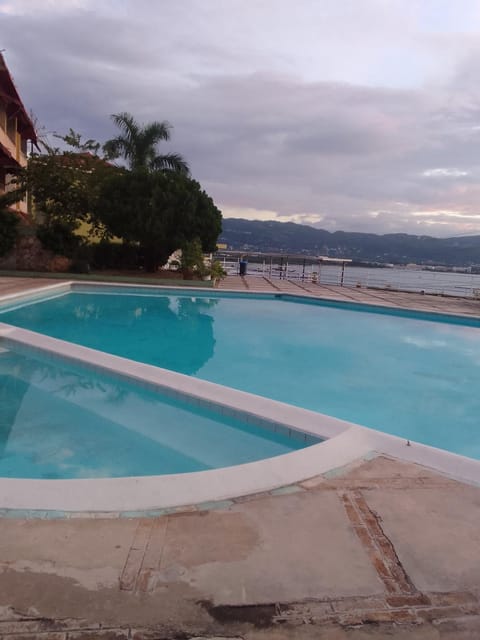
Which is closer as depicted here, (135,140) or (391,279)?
(135,140)

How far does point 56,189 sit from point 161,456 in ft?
54.7

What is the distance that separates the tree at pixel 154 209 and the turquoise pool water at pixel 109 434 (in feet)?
41.0

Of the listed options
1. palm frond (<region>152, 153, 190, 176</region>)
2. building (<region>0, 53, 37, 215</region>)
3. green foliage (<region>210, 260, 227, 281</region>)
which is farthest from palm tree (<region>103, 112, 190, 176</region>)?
green foliage (<region>210, 260, 227, 281</region>)

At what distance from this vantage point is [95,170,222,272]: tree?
17.5 m

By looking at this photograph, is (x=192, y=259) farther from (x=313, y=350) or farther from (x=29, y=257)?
(x=313, y=350)

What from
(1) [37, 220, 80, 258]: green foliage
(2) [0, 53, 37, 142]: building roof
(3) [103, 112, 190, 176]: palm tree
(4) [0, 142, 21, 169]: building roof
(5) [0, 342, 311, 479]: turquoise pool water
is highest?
(2) [0, 53, 37, 142]: building roof

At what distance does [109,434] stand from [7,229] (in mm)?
15833

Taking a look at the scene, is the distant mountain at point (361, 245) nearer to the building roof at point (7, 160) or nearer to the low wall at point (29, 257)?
the building roof at point (7, 160)

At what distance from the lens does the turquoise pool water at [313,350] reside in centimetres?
631

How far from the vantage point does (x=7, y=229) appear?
17.8 metres

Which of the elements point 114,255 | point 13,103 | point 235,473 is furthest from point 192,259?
point 235,473

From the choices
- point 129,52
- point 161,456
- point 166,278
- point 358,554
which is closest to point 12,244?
point 166,278

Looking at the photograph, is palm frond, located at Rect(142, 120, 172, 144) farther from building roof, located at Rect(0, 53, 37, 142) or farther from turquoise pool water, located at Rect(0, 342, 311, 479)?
turquoise pool water, located at Rect(0, 342, 311, 479)

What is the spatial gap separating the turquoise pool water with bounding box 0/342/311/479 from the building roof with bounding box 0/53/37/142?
1715cm
